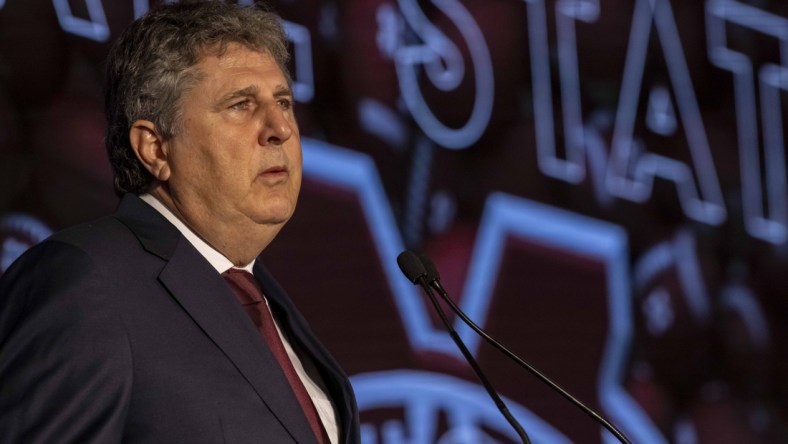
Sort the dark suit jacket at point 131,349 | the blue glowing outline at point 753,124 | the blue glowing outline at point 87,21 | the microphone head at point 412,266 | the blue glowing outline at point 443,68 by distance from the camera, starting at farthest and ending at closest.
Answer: the blue glowing outline at point 753,124 → the blue glowing outline at point 443,68 → the blue glowing outline at point 87,21 → the microphone head at point 412,266 → the dark suit jacket at point 131,349

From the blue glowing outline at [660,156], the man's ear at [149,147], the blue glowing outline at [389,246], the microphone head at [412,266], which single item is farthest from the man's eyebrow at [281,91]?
the blue glowing outline at [660,156]

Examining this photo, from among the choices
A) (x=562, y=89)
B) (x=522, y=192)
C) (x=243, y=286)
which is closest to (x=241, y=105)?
(x=243, y=286)

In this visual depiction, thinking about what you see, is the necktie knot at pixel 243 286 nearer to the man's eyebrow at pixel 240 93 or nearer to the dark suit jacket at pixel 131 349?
the dark suit jacket at pixel 131 349

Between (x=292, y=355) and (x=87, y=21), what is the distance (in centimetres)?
140

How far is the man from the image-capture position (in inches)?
55.4

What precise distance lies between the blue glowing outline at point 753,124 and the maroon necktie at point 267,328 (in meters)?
2.24

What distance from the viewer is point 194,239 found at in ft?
5.66

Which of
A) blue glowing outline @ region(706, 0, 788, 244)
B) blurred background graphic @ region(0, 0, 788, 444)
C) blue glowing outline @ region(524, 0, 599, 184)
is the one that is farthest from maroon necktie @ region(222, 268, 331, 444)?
blue glowing outline @ region(706, 0, 788, 244)

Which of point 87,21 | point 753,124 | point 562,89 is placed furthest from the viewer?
point 753,124

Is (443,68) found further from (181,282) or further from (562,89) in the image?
(181,282)

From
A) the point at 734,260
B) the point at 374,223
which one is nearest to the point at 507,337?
the point at 374,223

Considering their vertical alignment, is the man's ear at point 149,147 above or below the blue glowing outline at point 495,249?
above

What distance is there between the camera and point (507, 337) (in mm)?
3312

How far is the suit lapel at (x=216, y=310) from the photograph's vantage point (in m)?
1.58
